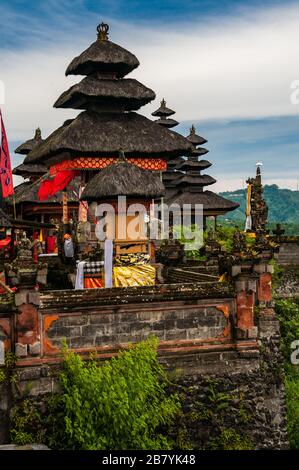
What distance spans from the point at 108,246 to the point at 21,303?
4740 millimetres

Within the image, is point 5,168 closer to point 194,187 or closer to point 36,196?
point 36,196

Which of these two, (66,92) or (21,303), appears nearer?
(21,303)

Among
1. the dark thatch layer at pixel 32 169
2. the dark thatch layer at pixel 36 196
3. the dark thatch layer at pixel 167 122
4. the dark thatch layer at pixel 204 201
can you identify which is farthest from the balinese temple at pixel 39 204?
the dark thatch layer at pixel 167 122

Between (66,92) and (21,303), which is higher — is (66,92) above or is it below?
above

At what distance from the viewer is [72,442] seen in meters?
12.2

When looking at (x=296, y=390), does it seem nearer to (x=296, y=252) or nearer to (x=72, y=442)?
(x=72, y=442)

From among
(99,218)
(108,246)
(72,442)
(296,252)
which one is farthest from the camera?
(296,252)

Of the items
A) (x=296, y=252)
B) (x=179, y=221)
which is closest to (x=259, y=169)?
(x=296, y=252)

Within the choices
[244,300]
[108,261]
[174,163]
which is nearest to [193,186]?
[174,163]

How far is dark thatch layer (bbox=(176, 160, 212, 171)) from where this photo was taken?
43.5 m

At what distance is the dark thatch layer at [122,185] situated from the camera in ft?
61.0

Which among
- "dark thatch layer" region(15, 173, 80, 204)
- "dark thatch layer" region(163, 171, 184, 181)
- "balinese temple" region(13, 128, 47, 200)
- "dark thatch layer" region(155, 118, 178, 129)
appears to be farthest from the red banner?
"dark thatch layer" region(155, 118, 178, 129)

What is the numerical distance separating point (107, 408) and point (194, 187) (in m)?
31.9

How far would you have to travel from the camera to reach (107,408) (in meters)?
12.1
